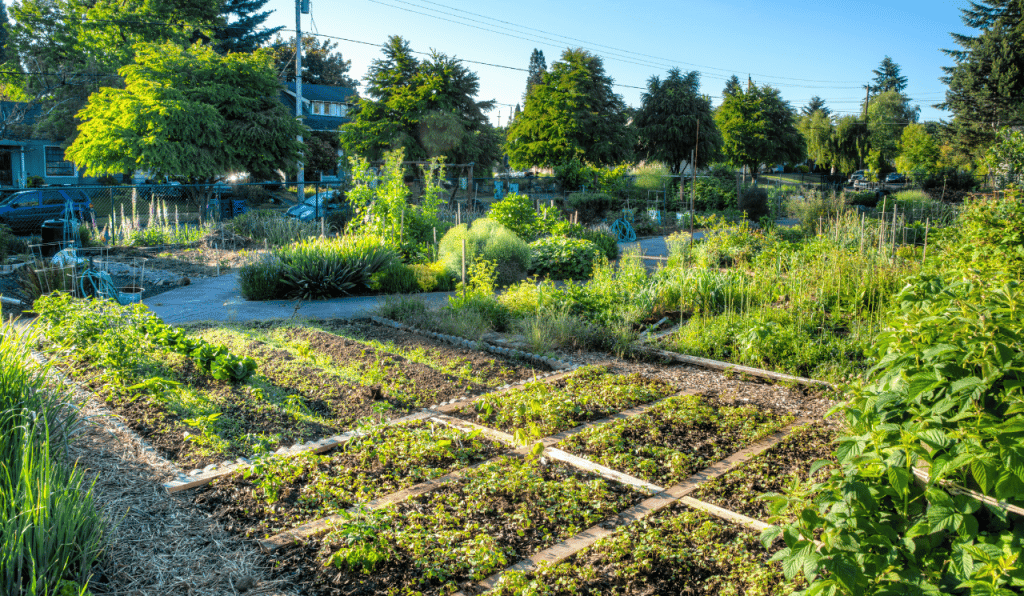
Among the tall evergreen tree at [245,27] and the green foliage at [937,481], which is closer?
the green foliage at [937,481]

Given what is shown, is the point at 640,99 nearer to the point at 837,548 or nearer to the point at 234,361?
the point at 234,361

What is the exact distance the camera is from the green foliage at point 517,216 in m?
13.9

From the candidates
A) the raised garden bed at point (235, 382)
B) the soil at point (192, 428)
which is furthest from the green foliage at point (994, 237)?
the soil at point (192, 428)

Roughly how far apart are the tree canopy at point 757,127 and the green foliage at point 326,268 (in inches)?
1130

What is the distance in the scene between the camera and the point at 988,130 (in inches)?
1340

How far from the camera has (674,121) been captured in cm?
3072

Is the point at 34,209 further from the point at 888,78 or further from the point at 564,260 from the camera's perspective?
the point at 888,78

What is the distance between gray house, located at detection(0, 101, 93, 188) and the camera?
30141 mm

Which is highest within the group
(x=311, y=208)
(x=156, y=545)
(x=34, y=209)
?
(x=311, y=208)

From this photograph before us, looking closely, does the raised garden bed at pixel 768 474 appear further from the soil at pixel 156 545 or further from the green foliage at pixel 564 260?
the green foliage at pixel 564 260

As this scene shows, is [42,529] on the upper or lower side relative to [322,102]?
lower

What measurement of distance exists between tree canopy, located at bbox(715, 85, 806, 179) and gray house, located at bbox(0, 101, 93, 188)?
3232 cm

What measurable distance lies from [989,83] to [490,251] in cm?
3549

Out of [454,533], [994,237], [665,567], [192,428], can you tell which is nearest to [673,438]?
[665,567]
